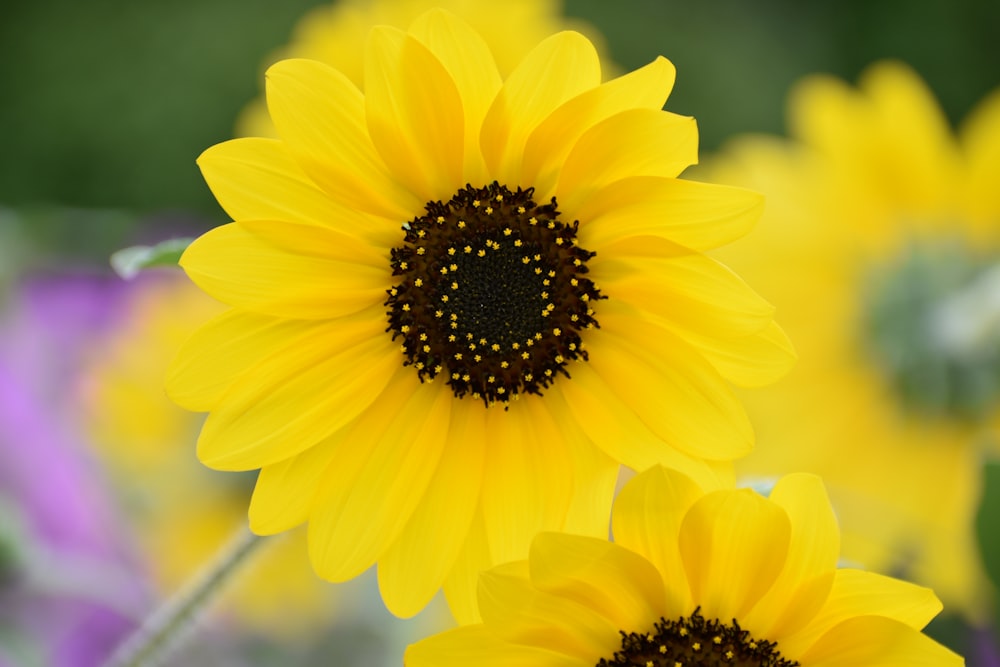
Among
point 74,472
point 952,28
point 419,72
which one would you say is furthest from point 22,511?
point 952,28

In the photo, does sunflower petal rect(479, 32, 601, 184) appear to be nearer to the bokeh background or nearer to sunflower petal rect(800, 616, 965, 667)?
sunflower petal rect(800, 616, 965, 667)

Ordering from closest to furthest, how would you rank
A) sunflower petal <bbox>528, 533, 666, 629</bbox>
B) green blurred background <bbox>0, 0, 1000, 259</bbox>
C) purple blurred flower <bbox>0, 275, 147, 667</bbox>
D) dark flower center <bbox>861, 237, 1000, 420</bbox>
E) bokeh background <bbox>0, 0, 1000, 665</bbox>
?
sunflower petal <bbox>528, 533, 666, 629</bbox> → purple blurred flower <bbox>0, 275, 147, 667</bbox> → bokeh background <bbox>0, 0, 1000, 665</bbox> → dark flower center <bbox>861, 237, 1000, 420</bbox> → green blurred background <bbox>0, 0, 1000, 259</bbox>

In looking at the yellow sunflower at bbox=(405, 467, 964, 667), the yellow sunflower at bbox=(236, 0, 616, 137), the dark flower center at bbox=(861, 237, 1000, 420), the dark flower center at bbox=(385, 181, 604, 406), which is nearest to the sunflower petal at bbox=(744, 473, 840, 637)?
the yellow sunflower at bbox=(405, 467, 964, 667)

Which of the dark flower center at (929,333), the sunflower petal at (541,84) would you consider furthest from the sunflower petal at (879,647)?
the dark flower center at (929,333)

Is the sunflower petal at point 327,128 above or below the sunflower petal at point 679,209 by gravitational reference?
above

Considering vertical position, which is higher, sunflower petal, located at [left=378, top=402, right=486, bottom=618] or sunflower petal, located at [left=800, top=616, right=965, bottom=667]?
sunflower petal, located at [left=378, top=402, right=486, bottom=618]

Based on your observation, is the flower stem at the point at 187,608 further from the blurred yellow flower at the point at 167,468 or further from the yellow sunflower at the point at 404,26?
the yellow sunflower at the point at 404,26
